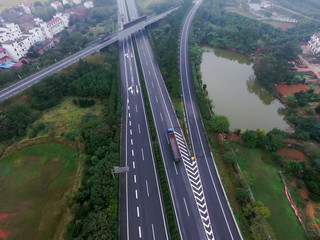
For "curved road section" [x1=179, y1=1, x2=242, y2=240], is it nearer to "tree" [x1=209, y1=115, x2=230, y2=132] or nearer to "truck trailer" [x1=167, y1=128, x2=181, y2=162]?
"tree" [x1=209, y1=115, x2=230, y2=132]

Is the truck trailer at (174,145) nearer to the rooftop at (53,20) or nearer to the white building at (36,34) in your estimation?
the white building at (36,34)

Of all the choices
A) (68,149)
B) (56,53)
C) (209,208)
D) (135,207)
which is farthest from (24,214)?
(56,53)

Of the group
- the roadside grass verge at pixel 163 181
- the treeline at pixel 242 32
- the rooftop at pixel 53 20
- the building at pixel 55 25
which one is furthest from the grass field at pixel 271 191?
the rooftop at pixel 53 20

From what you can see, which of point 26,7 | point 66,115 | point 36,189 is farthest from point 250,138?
point 26,7

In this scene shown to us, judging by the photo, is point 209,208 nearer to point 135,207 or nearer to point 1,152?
point 135,207

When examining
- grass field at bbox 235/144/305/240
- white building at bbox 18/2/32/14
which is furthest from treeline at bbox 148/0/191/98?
white building at bbox 18/2/32/14

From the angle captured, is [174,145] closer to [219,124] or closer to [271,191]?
[219,124]
